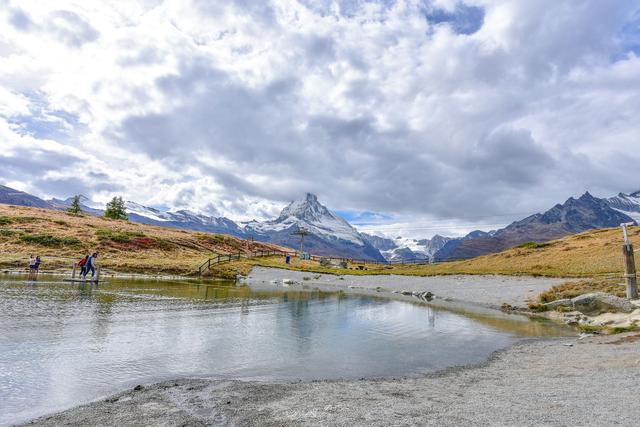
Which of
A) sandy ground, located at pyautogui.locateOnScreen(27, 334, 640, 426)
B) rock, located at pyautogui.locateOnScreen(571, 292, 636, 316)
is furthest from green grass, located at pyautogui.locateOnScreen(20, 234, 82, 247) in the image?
rock, located at pyautogui.locateOnScreen(571, 292, 636, 316)

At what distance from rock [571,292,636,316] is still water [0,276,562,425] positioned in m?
4.85

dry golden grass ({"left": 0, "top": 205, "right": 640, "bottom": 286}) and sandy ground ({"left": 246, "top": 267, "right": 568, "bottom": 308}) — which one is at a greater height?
dry golden grass ({"left": 0, "top": 205, "right": 640, "bottom": 286})

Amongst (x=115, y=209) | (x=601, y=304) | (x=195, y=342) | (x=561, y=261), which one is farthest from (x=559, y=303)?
(x=115, y=209)

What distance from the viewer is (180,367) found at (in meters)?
14.9

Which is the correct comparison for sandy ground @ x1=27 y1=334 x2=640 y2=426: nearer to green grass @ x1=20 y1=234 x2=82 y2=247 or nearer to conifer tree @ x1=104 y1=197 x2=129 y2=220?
green grass @ x1=20 y1=234 x2=82 y2=247

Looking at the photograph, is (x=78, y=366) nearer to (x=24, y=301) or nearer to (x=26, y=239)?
(x=24, y=301)

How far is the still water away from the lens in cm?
1295

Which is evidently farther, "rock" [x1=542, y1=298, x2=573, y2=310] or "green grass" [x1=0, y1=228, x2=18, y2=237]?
"green grass" [x1=0, y1=228, x2=18, y2=237]

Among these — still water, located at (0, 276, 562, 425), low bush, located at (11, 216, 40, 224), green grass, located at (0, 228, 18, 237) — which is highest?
low bush, located at (11, 216, 40, 224)

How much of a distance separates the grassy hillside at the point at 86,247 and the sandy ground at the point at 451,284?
1890 cm

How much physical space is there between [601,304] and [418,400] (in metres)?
26.3

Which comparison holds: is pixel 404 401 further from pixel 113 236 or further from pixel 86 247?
pixel 113 236

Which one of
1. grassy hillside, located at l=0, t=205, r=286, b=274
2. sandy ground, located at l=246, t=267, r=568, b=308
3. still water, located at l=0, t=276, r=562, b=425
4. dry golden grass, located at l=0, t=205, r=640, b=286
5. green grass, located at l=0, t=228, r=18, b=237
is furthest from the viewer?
green grass, located at l=0, t=228, r=18, b=237

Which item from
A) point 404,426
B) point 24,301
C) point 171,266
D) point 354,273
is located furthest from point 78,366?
point 354,273
